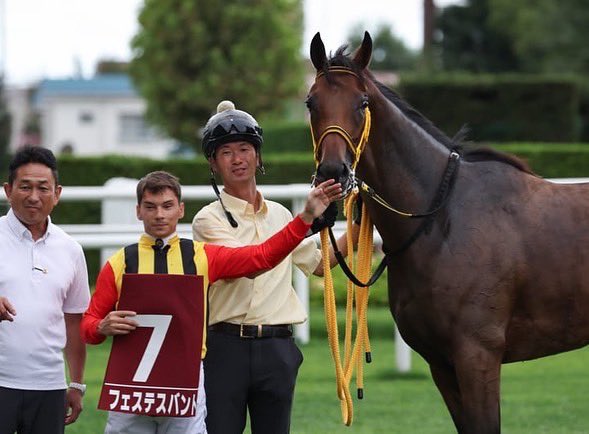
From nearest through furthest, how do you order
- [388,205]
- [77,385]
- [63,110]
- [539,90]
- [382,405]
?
1. [77,385]
2. [388,205]
3. [382,405]
4. [539,90]
5. [63,110]

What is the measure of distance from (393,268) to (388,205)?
25 cm

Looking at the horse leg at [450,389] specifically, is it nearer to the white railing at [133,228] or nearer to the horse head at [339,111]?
the horse head at [339,111]

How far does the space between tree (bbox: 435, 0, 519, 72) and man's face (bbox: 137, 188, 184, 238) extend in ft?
117

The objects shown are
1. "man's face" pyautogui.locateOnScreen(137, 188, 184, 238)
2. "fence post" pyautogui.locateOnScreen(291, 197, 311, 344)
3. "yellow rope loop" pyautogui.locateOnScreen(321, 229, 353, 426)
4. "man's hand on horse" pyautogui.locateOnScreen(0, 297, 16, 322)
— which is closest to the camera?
"man's hand on horse" pyautogui.locateOnScreen(0, 297, 16, 322)

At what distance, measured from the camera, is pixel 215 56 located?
96.6 ft

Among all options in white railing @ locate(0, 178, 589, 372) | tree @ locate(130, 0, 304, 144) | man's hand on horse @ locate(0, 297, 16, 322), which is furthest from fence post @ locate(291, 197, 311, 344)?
tree @ locate(130, 0, 304, 144)

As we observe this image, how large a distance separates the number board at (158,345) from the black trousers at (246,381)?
0.85ft

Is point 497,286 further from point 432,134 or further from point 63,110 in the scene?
point 63,110

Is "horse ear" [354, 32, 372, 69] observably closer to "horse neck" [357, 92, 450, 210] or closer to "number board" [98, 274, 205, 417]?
"horse neck" [357, 92, 450, 210]

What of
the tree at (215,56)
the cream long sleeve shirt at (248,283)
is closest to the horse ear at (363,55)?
the cream long sleeve shirt at (248,283)

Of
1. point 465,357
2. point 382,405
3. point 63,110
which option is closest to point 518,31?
point 63,110

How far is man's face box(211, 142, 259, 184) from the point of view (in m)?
4.19

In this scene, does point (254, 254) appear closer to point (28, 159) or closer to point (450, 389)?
point (28, 159)

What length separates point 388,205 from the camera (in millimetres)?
4508
